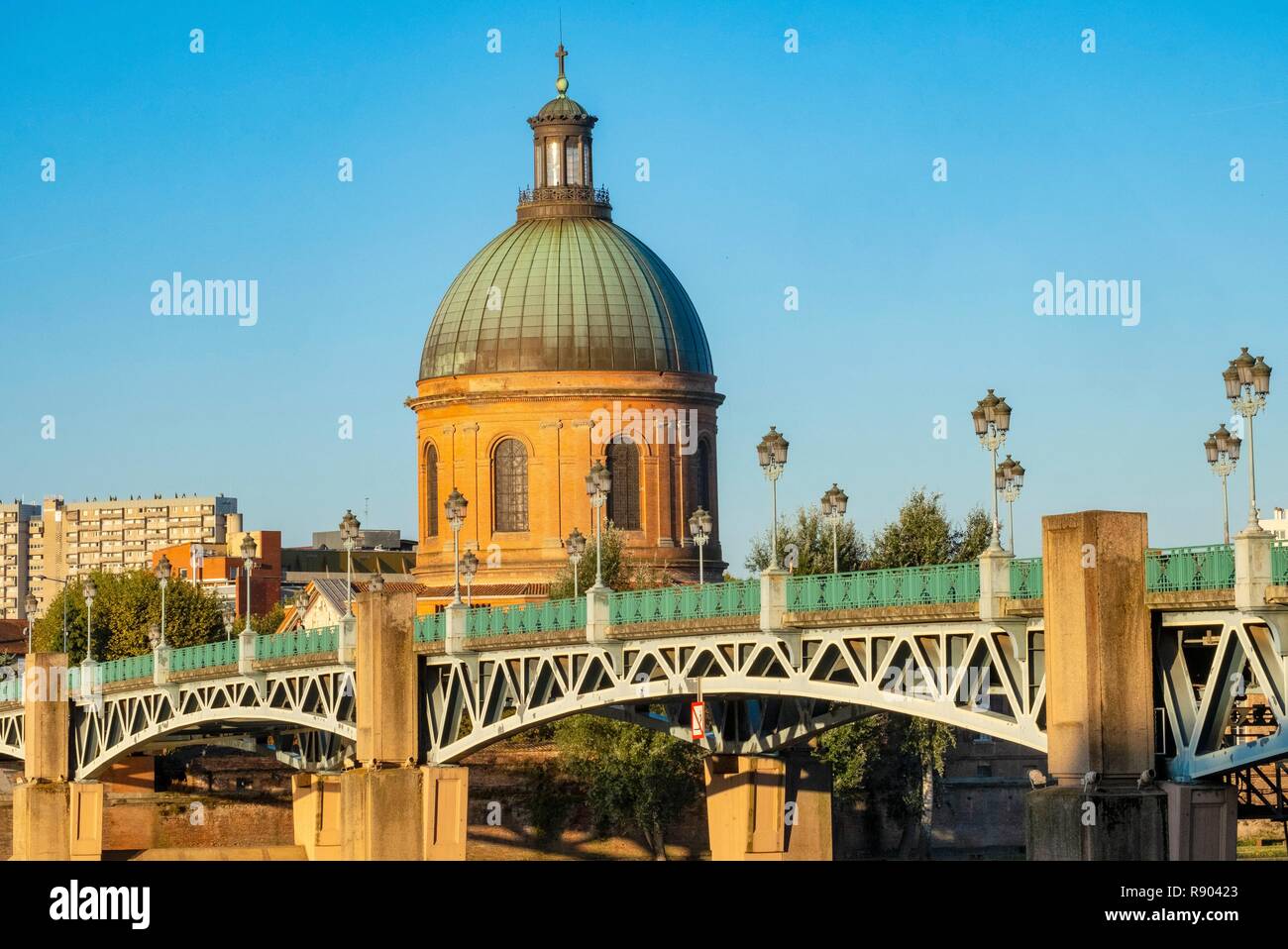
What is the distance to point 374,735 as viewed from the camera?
227 ft

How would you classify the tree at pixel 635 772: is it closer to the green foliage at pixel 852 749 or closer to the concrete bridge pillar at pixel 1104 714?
the green foliage at pixel 852 749

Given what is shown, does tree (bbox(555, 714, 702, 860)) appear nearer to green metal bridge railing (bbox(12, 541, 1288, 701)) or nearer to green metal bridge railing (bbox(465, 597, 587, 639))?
green metal bridge railing (bbox(12, 541, 1288, 701))

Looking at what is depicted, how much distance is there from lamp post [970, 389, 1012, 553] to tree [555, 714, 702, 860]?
37.1 m

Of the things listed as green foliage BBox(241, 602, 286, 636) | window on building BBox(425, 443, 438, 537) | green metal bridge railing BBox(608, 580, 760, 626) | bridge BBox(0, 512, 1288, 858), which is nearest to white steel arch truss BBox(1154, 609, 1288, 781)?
bridge BBox(0, 512, 1288, 858)

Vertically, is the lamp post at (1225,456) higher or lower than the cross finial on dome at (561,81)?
lower

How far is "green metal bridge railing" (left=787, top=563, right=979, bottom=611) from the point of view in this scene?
49.5m

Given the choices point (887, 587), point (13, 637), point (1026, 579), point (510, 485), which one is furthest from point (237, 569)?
point (1026, 579)

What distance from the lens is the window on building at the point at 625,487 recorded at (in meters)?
101

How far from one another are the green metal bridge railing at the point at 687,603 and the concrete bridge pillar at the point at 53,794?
30.4 meters

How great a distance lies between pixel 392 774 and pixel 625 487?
33830mm

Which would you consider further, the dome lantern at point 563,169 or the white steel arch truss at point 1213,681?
the dome lantern at point 563,169

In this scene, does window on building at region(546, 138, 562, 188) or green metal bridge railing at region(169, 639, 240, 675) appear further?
window on building at region(546, 138, 562, 188)

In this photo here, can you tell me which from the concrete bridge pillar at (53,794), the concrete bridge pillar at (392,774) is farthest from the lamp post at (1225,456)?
the concrete bridge pillar at (53,794)

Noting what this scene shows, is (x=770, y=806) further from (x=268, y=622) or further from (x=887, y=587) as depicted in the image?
(x=268, y=622)
